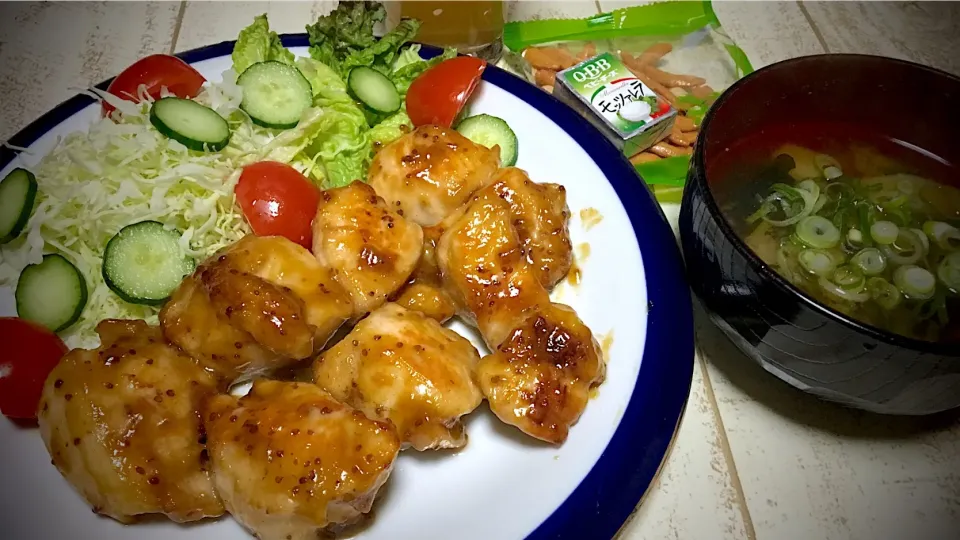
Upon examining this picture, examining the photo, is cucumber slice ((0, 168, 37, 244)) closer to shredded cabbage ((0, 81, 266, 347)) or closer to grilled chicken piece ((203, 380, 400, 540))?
shredded cabbage ((0, 81, 266, 347))

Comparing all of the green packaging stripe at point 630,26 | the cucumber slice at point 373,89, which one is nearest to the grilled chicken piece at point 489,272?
the cucumber slice at point 373,89

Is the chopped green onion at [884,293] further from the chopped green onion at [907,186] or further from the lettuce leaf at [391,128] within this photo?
the lettuce leaf at [391,128]

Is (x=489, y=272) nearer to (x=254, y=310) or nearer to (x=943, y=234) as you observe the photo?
(x=254, y=310)

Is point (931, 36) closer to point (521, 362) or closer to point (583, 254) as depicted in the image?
point (583, 254)

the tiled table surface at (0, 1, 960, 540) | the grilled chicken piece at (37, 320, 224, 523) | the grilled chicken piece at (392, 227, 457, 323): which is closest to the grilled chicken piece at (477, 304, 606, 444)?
the grilled chicken piece at (392, 227, 457, 323)

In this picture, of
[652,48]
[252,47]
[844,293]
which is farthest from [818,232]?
[252,47]
